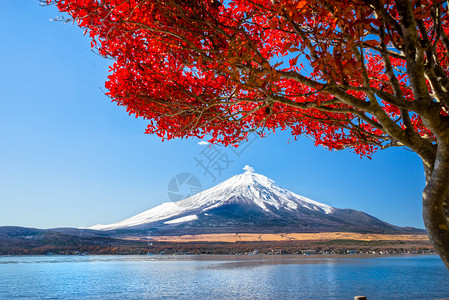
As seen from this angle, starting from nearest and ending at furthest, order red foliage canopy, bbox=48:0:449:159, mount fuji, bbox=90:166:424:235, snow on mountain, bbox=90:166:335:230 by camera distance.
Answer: red foliage canopy, bbox=48:0:449:159 < mount fuji, bbox=90:166:424:235 < snow on mountain, bbox=90:166:335:230

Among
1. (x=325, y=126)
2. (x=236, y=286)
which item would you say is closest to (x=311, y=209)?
(x=236, y=286)

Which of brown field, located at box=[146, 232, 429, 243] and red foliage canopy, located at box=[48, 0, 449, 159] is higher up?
red foliage canopy, located at box=[48, 0, 449, 159]

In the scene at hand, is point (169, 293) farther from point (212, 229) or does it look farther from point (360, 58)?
point (212, 229)

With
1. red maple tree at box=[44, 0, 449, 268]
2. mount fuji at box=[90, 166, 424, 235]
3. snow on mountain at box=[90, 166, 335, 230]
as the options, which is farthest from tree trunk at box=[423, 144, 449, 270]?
snow on mountain at box=[90, 166, 335, 230]

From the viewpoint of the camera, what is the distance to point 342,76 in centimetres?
322

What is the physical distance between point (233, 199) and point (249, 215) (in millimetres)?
18280

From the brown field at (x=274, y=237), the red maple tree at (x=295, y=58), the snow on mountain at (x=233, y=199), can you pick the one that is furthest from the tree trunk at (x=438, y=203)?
the snow on mountain at (x=233, y=199)

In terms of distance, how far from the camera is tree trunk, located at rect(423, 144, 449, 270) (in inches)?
145

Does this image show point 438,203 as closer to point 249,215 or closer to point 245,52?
point 245,52

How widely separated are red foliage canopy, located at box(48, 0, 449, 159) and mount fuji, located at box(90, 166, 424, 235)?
89482 mm

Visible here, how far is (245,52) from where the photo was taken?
3576mm

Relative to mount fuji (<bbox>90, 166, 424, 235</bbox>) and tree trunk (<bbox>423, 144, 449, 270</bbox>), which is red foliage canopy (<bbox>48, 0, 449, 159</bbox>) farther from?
mount fuji (<bbox>90, 166, 424, 235</bbox>)

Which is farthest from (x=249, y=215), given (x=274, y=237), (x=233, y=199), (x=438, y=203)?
(x=438, y=203)

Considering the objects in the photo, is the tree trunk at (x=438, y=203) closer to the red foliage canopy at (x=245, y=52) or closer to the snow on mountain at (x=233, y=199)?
the red foliage canopy at (x=245, y=52)
